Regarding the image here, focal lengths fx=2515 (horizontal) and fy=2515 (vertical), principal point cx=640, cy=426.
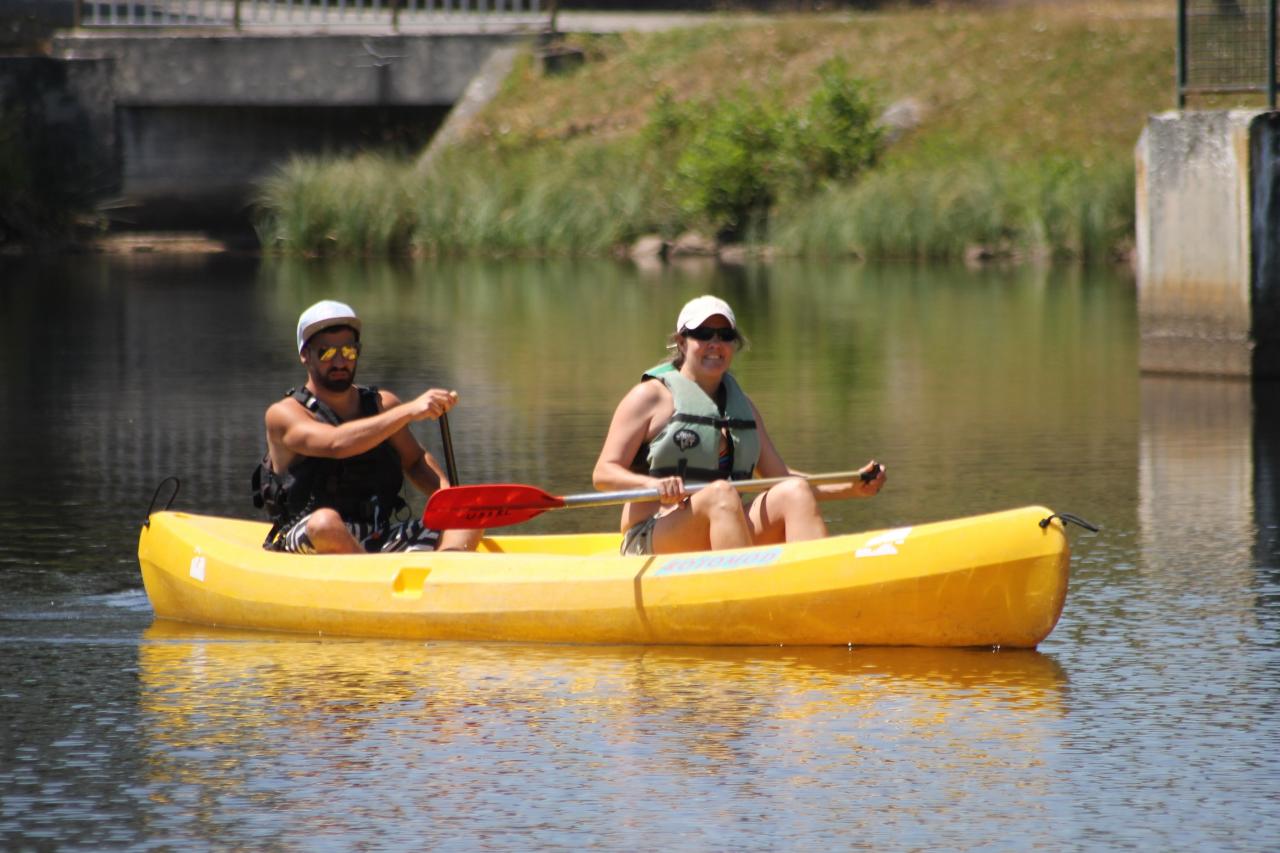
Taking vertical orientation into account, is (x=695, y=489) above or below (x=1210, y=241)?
below

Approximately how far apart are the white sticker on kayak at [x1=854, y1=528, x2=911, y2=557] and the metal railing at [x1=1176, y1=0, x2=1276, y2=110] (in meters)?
8.57

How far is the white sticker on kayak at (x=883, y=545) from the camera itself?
305 inches

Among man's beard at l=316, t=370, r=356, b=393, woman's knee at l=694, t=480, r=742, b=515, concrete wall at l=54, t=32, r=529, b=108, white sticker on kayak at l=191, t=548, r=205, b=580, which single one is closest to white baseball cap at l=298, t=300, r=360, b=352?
man's beard at l=316, t=370, r=356, b=393

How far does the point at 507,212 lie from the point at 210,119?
19.3 feet

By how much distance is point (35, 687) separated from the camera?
7668mm

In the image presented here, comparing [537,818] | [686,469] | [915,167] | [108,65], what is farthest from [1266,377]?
[108,65]

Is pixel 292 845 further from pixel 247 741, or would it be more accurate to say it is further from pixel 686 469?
pixel 686 469

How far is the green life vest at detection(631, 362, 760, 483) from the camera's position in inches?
322

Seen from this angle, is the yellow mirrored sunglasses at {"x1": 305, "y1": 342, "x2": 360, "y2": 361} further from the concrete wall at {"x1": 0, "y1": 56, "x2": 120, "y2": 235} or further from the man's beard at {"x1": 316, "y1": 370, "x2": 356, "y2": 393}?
the concrete wall at {"x1": 0, "y1": 56, "x2": 120, "y2": 235}

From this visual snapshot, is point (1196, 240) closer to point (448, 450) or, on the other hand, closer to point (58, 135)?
point (448, 450)

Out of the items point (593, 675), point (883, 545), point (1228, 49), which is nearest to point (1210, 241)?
point (1228, 49)

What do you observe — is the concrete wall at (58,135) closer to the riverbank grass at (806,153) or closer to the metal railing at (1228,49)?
the riverbank grass at (806,153)

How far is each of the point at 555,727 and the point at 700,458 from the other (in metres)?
1.50

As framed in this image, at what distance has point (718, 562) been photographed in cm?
794
